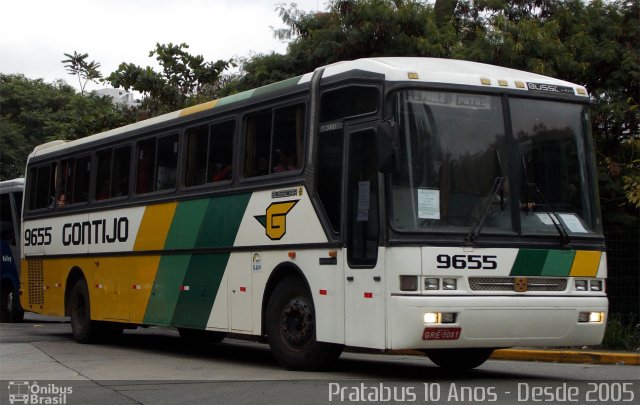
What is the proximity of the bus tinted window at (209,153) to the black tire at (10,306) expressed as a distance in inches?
428

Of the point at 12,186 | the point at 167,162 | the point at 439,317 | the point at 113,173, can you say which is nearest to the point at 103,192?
the point at 113,173

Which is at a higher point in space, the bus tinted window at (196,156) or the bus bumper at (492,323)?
the bus tinted window at (196,156)

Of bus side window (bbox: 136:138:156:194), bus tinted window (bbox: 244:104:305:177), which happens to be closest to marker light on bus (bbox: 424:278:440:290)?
bus tinted window (bbox: 244:104:305:177)

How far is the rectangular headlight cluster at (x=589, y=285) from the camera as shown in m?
11.1

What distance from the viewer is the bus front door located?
1047 centimetres

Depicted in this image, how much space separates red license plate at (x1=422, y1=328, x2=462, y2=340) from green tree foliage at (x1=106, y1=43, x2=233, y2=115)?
17188 millimetres

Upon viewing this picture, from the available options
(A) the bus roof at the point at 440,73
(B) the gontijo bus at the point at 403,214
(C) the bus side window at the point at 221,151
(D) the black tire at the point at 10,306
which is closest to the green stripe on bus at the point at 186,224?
(B) the gontijo bus at the point at 403,214

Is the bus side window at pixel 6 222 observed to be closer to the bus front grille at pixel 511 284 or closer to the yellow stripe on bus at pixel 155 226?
the yellow stripe on bus at pixel 155 226

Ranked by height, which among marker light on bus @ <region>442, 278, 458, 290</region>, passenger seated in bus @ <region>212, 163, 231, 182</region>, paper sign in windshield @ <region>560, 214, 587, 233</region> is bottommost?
marker light on bus @ <region>442, 278, 458, 290</region>

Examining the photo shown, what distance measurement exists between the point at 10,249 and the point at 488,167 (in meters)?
15.7

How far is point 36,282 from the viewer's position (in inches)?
760

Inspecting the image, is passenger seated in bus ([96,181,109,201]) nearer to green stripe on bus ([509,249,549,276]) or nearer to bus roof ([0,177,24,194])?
bus roof ([0,177,24,194])

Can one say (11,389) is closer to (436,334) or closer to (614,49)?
(436,334)

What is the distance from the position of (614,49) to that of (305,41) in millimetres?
6361
